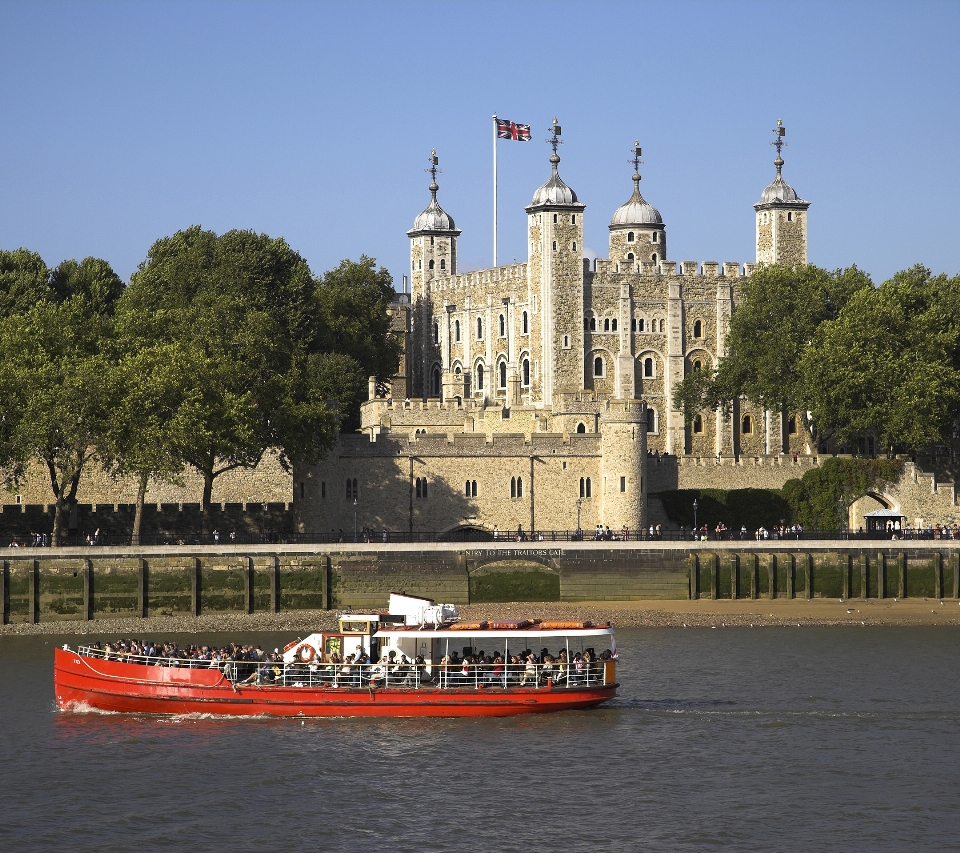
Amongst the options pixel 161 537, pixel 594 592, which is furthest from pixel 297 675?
pixel 161 537

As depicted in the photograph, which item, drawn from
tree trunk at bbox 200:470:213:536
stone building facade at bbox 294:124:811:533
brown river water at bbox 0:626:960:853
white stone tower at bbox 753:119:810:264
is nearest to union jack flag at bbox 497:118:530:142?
stone building facade at bbox 294:124:811:533

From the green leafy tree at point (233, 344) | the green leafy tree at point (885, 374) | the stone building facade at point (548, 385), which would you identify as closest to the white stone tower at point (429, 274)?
the stone building facade at point (548, 385)

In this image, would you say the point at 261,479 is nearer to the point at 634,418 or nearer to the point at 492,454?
the point at 492,454

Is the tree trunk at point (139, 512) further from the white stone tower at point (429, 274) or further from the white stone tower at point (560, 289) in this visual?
the white stone tower at point (429, 274)

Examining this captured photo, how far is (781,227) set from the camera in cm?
10531

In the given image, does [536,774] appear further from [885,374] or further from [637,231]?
[637,231]

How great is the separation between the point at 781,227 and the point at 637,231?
1060 centimetres

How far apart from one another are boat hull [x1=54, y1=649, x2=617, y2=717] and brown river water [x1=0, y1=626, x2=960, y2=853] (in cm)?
37

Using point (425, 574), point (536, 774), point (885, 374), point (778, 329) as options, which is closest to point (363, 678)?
point (536, 774)

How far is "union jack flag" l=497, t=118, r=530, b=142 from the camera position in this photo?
99.6 metres

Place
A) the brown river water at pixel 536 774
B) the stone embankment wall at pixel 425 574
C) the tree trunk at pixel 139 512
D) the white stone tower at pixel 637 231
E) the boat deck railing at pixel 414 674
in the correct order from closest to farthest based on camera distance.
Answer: the brown river water at pixel 536 774 → the boat deck railing at pixel 414 674 → the stone embankment wall at pixel 425 574 → the tree trunk at pixel 139 512 → the white stone tower at pixel 637 231

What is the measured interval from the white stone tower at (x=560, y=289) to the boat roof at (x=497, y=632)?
54.2 m

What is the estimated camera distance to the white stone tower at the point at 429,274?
11381cm

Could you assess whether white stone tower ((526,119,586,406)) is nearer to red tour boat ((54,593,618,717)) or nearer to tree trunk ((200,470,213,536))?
tree trunk ((200,470,213,536))
